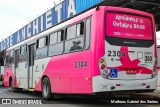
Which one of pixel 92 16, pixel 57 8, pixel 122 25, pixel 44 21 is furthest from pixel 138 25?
pixel 44 21

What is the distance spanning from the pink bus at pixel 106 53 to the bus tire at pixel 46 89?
1.68 ft

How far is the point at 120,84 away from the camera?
410 inches

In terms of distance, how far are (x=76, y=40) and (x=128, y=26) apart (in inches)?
72.5

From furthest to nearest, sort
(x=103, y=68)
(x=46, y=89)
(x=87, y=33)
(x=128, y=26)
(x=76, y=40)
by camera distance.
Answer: (x=46, y=89), (x=76, y=40), (x=128, y=26), (x=87, y=33), (x=103, y=68)

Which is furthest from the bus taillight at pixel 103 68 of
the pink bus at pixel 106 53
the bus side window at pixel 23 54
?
the bus side window at pixel 23 54

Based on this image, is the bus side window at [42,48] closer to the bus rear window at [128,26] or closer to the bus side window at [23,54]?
the bus side window at [23,54]

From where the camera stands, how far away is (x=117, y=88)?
10344mm

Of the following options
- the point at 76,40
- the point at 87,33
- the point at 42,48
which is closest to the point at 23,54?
the point at 42,48

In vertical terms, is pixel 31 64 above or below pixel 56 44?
below

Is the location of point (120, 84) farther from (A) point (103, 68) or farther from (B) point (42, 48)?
(B) point (42, 48)

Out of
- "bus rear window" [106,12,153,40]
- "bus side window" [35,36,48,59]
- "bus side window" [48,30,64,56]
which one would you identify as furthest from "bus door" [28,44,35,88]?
"bus rear window" [106,12,153,40]

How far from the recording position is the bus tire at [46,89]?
13675mm

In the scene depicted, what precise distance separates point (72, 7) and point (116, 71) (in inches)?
425

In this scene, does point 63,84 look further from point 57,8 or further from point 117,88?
point 57,8
